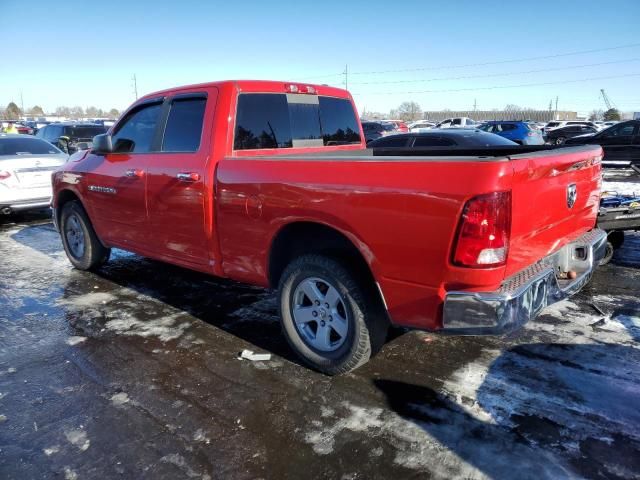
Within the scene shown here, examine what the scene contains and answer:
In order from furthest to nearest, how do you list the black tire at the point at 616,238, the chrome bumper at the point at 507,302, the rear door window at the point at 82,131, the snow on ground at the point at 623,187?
the rear door window at the point at 82,131, the snow on ground at the point at 623,187, the black tire at the point at 616,238, the chrome bumper at the point at 507,302

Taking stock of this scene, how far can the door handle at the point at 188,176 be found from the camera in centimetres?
396

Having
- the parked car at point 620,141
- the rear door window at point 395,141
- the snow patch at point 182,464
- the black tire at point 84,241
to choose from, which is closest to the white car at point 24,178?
the black tire at point 84,241

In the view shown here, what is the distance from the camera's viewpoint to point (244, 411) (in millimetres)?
3012

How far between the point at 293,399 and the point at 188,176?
1.97m

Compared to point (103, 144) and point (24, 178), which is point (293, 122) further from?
point (24, 178)

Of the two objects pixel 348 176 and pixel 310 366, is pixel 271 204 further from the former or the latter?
pixel 310 366

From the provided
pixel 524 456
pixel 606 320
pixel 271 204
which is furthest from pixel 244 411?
pixel 606 320

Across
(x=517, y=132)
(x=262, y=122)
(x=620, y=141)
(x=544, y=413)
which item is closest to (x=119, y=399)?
(x=262, y=122)

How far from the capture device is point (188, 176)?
4020mm

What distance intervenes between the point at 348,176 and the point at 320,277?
722 millimetres

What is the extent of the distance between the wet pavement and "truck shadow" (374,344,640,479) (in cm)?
1

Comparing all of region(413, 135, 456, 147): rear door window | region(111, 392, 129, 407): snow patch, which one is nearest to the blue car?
region(413, 135, 456, 147): rear door window

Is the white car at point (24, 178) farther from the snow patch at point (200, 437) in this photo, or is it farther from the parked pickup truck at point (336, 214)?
the snow patch at point (200, 437)

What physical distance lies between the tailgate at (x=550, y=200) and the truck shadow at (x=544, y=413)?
847 millimetres
